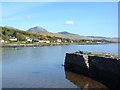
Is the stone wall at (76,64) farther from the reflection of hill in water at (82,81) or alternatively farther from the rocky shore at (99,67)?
the reflection of hill in water at (82,81)

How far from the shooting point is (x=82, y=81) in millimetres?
31844

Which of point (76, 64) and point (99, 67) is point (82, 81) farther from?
point (76, 64)

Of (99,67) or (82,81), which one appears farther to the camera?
(99,67)

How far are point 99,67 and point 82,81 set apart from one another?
8.19 ft

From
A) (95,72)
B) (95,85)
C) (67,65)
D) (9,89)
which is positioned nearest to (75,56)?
(67,65)

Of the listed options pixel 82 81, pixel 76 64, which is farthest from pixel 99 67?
pixel 76 64

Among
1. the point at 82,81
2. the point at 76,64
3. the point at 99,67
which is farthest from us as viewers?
the point at 76,64

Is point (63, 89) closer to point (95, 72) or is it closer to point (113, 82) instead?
point (113, 82)

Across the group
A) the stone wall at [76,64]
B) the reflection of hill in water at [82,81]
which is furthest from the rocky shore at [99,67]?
the reflection of hill in water at [82,81]

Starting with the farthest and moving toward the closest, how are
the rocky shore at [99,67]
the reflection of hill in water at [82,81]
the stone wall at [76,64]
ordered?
the stone wall at [76,64]
the reflection of hill in water at [82,81]
the rocky shore at [99,67]

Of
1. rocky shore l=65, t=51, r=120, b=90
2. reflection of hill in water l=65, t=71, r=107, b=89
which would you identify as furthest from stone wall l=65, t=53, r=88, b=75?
reflection of hill in water l=65, t=71, r=107, b=89

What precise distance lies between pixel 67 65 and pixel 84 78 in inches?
368

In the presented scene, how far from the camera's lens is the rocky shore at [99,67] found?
2804 cm

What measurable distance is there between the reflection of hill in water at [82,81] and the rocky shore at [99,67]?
0.67 metres
